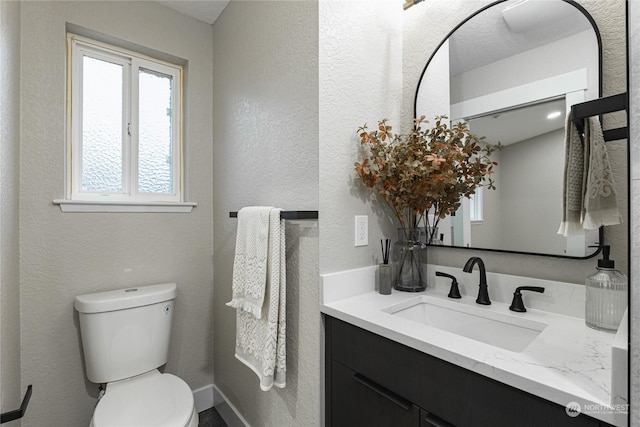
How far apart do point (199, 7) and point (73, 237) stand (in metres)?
1.45

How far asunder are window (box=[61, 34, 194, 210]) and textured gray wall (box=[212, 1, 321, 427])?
0.98 feet

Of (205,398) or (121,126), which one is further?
(205,398)

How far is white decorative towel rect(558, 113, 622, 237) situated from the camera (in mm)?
680

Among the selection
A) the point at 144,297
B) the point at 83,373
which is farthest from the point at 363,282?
the point at 83,373

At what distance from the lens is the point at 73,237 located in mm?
1484

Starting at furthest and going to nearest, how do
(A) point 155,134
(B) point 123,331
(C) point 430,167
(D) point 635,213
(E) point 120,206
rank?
(A) point 155,134 → (E) point 120,206 → (B) point 123,331 → (C) point 430,167 → (D) point 635,213

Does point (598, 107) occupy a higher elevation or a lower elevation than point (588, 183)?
higher

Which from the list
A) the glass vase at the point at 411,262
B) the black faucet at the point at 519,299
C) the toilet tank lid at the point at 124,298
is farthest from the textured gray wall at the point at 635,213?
the toilet tank lid at the point at 124,298

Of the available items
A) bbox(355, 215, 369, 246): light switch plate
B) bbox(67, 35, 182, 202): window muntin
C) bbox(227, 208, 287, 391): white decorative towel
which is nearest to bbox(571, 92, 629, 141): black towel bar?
bbox(355, 215, 369, 246): light switch plate

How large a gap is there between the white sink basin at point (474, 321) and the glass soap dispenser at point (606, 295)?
0.44 ft

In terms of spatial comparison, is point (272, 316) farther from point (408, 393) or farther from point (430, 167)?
point (430, 167)

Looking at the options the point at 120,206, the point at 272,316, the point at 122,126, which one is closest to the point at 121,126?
the point at 122,126

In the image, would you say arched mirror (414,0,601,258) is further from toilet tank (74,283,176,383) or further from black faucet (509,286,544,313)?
toilet tank (74,283,176,383)

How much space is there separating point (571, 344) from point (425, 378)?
0.37 metres
